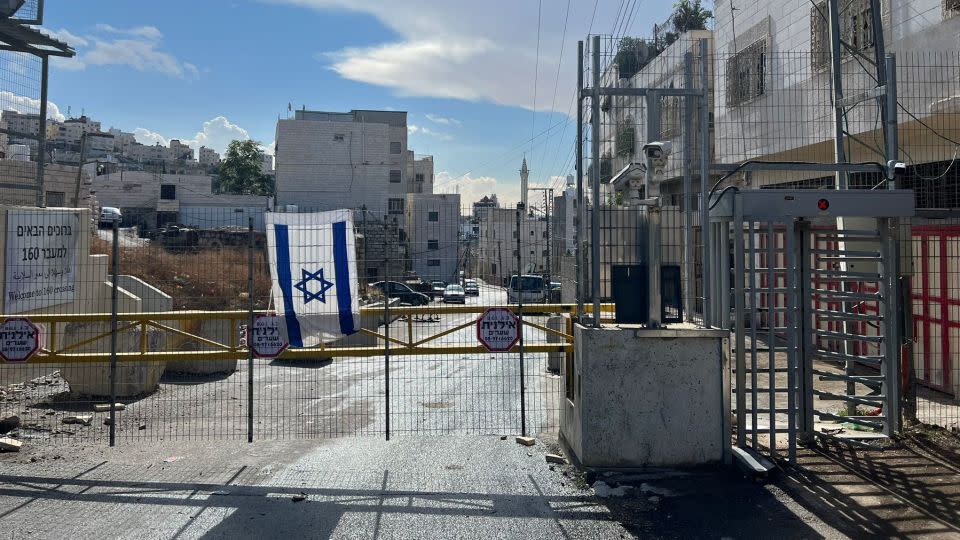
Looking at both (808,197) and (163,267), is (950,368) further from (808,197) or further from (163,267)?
(163,267)

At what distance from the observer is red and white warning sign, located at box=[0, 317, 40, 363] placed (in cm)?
794

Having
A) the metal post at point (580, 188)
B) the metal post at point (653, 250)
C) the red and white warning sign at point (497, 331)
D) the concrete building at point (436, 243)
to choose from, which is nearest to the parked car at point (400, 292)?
the concrete building at point (436, 243)

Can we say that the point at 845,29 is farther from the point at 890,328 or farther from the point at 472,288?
the point at 472,288

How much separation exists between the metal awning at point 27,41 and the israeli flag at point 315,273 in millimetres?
7231

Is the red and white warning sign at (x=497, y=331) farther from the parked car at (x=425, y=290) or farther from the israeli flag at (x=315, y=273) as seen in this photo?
the parked car at (x=425, y=290)

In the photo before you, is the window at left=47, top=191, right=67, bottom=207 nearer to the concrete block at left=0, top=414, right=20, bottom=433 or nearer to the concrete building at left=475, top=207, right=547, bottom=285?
the concrete block at left=0, top=414, right=20, bottom=433

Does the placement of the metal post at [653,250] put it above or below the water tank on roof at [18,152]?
below

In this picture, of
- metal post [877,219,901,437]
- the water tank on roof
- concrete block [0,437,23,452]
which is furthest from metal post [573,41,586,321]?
the water tank on roof

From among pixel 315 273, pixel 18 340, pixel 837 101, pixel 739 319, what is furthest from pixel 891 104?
pixel 18 340

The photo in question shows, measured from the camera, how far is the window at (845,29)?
13.0 metres

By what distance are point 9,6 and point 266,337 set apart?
852cm

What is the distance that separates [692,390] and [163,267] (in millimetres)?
13576

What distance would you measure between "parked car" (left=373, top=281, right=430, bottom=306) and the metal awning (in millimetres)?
7606

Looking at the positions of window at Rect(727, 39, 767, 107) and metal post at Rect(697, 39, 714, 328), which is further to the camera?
window at Rect(727, 39, 767, 107)
